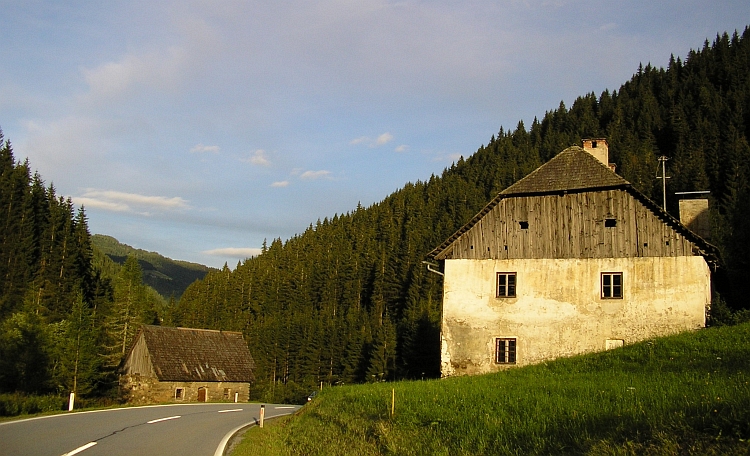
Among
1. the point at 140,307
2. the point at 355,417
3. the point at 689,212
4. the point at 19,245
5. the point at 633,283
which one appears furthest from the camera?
the point at 140,307

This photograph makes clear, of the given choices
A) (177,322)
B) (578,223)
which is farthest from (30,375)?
(177,322)

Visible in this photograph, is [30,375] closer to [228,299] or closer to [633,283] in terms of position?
[633,283]

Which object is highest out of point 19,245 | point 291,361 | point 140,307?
point 19,245

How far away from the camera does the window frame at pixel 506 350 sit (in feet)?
90.9

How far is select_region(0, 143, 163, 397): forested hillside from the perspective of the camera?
48719 millimetres

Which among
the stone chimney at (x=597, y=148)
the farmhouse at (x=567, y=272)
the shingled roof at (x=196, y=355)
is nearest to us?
the farmhouse at (x=567, y=272)

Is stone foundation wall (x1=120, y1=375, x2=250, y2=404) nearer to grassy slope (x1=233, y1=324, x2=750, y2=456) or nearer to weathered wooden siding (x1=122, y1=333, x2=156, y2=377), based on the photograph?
weathered wooden siding (x1=122, y1=333, x2=156, y2=377)

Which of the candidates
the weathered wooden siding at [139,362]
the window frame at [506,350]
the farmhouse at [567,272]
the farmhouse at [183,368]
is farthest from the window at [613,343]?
the weathered wooden siding at [139,362]

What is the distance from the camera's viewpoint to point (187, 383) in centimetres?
4950

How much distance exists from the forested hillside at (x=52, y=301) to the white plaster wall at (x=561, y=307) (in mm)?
34797

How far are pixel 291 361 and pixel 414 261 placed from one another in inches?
1253

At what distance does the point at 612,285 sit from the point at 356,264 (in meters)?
99.6

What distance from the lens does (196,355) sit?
171ft

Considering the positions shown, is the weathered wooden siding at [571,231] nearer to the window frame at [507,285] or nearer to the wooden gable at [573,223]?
the wooden gable at [573,223]
